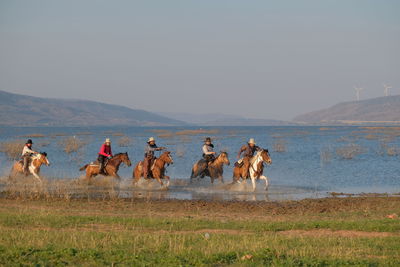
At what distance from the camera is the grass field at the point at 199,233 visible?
33.4 ft

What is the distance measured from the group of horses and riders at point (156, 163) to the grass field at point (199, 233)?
14.8 feet

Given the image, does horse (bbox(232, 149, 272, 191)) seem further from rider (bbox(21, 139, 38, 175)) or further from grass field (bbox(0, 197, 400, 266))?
rider (bbox(21, 139, 38, 175))

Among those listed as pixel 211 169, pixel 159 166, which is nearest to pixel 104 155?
pixel 159 166

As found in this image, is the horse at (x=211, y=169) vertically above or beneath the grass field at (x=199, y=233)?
above

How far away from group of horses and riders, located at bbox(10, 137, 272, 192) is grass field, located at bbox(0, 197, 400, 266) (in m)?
4.50

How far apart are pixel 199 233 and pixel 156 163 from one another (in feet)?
39.8

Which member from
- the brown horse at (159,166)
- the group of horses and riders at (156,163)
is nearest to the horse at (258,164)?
the group of horses and riders at (156,163)

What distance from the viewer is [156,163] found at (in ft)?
83.9

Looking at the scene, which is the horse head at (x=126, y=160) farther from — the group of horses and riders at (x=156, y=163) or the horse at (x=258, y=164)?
the horse at (x=258, y=164)

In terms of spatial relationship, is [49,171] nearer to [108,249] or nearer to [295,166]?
[295,166]

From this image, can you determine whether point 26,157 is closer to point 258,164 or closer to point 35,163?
point 35,163

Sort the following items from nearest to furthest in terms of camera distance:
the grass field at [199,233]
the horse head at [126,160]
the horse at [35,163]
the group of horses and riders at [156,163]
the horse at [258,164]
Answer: the grass field at [199,233] < the horse at [258,164] < the group of horses and riders at [156,163] < the horse head at [126,160] < the horse at [35,163]

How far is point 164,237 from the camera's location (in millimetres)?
12641

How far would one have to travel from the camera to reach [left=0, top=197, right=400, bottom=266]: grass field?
33.4 feet
